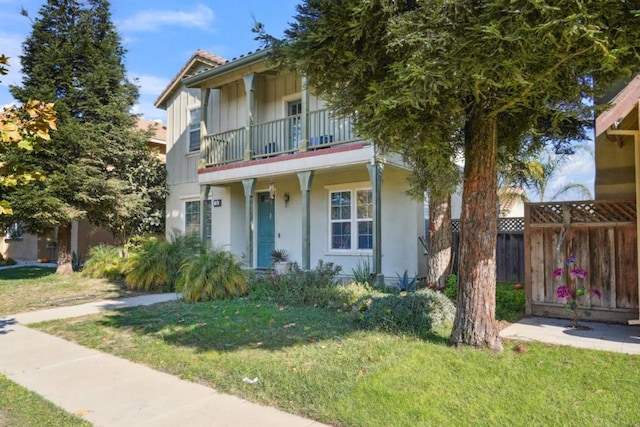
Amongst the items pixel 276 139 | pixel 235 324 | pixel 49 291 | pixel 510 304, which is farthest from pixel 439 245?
pixel 49 291

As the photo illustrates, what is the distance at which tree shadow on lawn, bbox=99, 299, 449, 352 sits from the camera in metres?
5.68

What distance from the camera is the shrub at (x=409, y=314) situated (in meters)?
5.86

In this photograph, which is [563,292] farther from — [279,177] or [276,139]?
[279,177]

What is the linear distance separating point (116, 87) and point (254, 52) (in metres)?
5.83

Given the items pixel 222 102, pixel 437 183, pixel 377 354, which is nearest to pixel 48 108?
pixel 377 354

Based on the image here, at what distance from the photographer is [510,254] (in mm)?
10719

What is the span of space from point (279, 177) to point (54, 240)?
1448 cm

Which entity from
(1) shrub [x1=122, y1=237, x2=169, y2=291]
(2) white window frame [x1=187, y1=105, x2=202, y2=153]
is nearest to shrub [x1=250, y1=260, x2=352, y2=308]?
(1) shrub [x1=122, y1=237, x2=169, y2=291]

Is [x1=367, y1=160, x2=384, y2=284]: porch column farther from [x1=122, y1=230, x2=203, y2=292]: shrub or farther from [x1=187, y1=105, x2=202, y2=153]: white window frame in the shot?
[x1=187, y1=105, x2=202, y2=153]: white window frame

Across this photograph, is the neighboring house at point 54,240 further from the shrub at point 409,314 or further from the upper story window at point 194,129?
Result: the shrub at point 409,314

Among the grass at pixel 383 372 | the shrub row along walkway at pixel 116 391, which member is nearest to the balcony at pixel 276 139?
the grass at pixel 383 372

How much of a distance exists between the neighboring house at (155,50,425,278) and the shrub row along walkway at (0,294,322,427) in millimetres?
5750

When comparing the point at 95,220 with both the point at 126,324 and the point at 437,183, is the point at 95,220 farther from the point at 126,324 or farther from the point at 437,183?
the point at 437,183

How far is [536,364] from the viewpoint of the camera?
445cm
